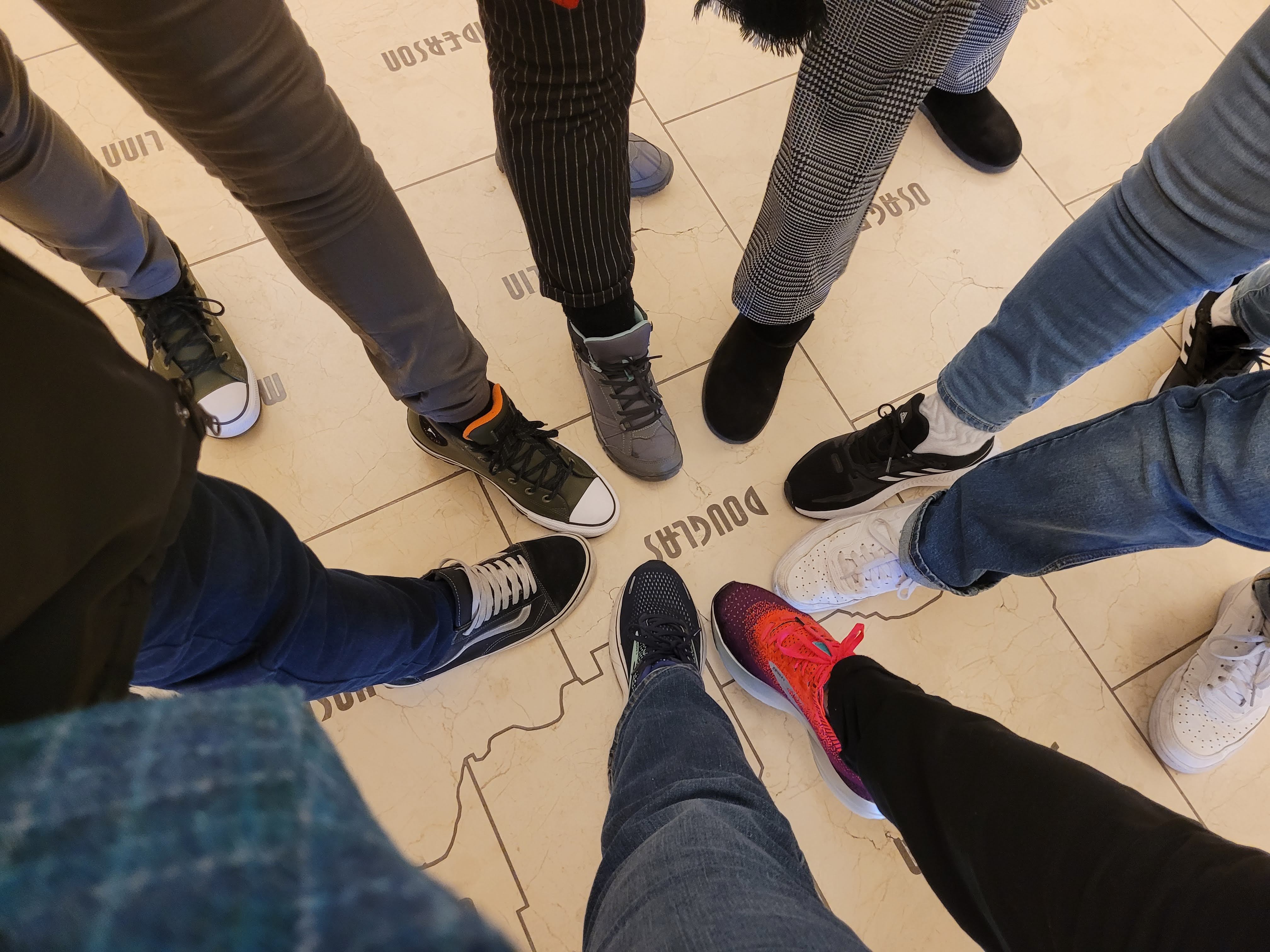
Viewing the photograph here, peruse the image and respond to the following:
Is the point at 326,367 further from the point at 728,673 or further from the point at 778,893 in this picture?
the point at 778,893

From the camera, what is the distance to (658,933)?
1.56 ft

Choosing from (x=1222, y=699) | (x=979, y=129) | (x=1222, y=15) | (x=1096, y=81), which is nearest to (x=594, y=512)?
(x=1222, y=699)

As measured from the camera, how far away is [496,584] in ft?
3.07

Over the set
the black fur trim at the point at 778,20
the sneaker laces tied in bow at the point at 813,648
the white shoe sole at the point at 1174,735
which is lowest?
the white shoe sole at the point at 1174,735

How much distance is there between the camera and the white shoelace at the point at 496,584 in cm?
91

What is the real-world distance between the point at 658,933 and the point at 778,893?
10 centimetres

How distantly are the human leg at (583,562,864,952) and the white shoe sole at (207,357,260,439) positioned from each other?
0.67 m

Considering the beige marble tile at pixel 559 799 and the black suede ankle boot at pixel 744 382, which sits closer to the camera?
the beige marble tile at pixel 559 799

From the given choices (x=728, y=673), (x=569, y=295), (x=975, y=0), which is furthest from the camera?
(x=728, y=673)

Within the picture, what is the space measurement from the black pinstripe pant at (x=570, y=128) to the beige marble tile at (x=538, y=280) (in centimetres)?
30

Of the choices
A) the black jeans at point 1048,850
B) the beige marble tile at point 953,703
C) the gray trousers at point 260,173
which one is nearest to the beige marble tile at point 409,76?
the gray trousers at point 260,173

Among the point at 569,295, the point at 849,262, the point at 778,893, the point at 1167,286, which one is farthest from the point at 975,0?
the point at 778,893

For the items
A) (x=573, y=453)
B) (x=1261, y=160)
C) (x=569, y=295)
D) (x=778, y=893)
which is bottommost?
(x=573, y=453)

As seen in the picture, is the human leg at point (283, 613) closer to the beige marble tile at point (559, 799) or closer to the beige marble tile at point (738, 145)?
the beige marble tile at point (559, 799)
